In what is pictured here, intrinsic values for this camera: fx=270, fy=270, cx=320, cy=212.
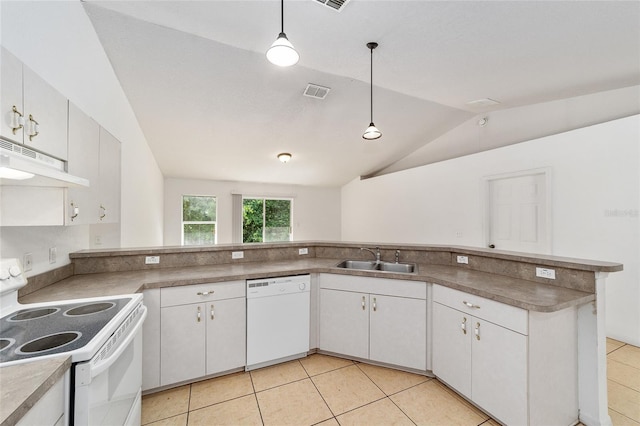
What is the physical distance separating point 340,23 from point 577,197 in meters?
3.38

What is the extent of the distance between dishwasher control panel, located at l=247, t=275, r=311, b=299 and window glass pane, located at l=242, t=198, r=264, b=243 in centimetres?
421

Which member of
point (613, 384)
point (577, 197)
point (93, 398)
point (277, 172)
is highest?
point (277, 172)

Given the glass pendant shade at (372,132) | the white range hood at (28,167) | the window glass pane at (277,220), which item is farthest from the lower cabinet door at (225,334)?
the window glass pane at (277,220)

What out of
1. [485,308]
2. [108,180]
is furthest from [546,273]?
[108,180]

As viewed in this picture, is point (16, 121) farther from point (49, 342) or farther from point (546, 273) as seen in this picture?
point (546, 273)

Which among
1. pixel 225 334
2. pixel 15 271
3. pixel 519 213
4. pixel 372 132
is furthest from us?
pixel 519 213

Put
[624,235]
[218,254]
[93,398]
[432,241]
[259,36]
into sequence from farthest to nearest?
[432,241] → [624,235] → [218,254] → [259,36] → [93,398]

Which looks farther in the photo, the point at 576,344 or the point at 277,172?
the point at 277,172

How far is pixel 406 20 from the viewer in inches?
85.7

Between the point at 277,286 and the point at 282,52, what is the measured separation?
1793 millimetres

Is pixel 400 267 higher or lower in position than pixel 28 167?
lower

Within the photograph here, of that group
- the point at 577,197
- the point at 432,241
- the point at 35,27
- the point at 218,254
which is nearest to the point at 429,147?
the point at 432,241

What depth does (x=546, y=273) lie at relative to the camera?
196cm

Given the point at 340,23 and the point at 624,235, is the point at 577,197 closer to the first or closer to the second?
the point at 624,235
